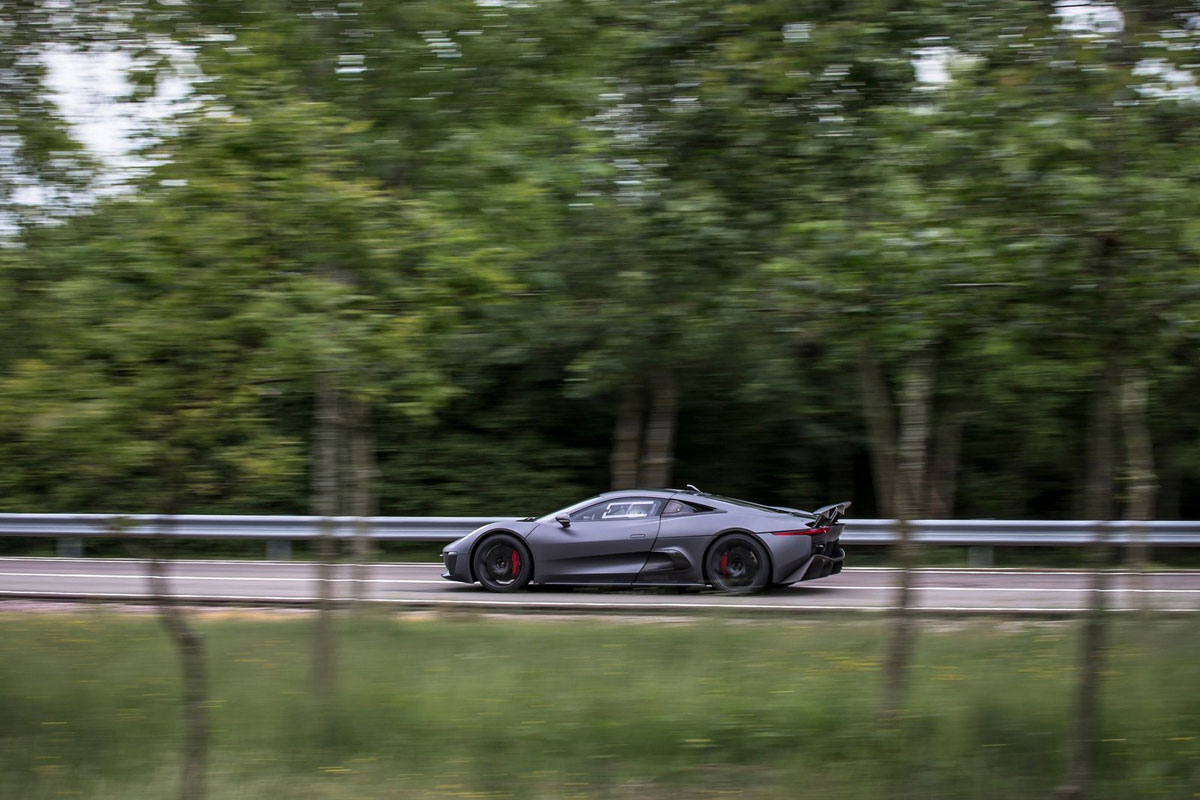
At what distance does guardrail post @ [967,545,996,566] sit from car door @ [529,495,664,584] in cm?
596

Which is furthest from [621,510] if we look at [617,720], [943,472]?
[943,472]

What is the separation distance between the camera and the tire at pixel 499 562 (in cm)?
1272

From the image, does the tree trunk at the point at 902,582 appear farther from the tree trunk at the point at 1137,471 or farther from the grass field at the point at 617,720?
the tree trunk at the point at 1137,471

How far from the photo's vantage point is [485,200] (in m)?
6.59

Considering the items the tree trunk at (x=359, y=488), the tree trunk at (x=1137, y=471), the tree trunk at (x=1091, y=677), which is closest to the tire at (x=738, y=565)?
the tree trunk at (x=1137, y=471)

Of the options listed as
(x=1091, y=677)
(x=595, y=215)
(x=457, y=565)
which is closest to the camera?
(x=1091, y=677)

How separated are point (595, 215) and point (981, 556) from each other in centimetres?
1171

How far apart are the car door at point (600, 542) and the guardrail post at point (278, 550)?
21.3 ft

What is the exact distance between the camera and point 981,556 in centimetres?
1595

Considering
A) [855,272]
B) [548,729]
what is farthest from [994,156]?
[548,729]

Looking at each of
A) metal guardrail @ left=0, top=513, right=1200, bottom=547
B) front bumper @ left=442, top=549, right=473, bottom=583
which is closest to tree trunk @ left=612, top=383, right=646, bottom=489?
metal guardrail @ left=0, top=513, right=1200, bottom=547

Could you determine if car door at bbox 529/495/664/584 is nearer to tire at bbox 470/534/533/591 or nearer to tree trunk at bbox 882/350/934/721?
tire at bbox 470/534/533/591

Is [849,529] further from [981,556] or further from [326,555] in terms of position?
[326,555]

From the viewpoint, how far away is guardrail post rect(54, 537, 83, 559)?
717 inches
